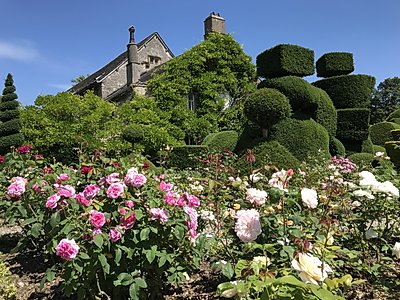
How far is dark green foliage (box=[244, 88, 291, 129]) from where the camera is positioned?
306 inches

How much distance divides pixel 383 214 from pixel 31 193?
122 inches

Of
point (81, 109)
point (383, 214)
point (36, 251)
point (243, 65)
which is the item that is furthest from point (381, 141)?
point (36, 251)

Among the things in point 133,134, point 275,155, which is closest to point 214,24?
point 133,134

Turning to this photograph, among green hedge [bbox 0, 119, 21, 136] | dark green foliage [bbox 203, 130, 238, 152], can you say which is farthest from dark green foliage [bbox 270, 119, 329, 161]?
green hedge [bbox 0, 119, 21, 136]

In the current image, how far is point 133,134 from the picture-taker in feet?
43.4

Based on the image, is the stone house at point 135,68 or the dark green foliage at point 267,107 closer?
the dark green foliage at point 267,107

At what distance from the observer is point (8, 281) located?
2.81 m

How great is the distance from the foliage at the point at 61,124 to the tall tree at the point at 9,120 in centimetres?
27

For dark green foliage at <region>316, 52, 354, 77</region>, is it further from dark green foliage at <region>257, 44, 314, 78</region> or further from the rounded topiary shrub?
the rounded topiary shrub

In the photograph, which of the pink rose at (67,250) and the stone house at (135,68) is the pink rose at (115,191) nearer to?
the pink rose at (67,250)

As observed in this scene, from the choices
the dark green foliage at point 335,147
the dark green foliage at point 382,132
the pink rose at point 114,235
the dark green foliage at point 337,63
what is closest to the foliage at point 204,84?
the dark green foliage at point 382,132

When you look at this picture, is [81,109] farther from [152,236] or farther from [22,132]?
[152,236]

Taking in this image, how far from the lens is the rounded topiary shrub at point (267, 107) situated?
7.78 m

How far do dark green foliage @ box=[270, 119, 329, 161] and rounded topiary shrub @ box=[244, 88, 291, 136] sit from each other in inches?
12.7
